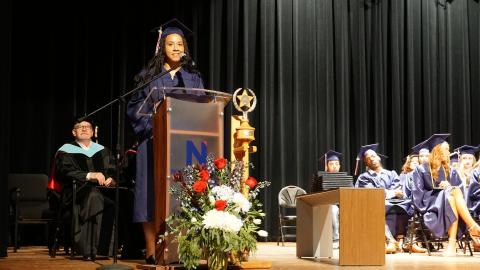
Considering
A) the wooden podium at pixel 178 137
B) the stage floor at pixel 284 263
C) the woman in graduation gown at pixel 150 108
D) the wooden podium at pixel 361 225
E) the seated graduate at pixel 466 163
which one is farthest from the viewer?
the seated graduate at pixel 466 163

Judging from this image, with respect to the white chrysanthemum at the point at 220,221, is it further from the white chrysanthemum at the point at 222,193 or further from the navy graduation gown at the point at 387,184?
the navy graduation gown at the point at 387,184

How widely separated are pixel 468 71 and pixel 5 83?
9082mm

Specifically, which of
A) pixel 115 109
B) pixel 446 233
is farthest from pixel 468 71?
pixel 115 109

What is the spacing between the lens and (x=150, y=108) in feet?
15.9

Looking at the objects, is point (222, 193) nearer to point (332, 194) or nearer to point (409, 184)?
point (332, 194)

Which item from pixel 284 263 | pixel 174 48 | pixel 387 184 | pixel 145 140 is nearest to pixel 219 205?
pixel 145 140

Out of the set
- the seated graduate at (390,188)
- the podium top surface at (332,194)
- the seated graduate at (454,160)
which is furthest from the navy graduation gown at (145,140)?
the seated graduate at (454,160)

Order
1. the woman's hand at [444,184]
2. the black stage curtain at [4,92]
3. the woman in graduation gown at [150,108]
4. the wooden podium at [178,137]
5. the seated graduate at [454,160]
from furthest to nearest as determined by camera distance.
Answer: the seated graduate at [454,160] < the woman's hand at [444,184] < the black stage curtain at [4,92] < the woman in graduation gown at [150,108] < the wooden podium at [178,137]

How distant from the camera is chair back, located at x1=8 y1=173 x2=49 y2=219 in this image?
28.0 ft

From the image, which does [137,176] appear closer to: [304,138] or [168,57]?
[168,57]

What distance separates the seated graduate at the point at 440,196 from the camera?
303 inches

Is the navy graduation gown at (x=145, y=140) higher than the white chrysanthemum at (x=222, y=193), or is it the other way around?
the navy graduation gown at (x=145, y=140)

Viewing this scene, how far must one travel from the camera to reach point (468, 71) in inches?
499

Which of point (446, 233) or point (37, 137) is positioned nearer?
point (446, 233)
